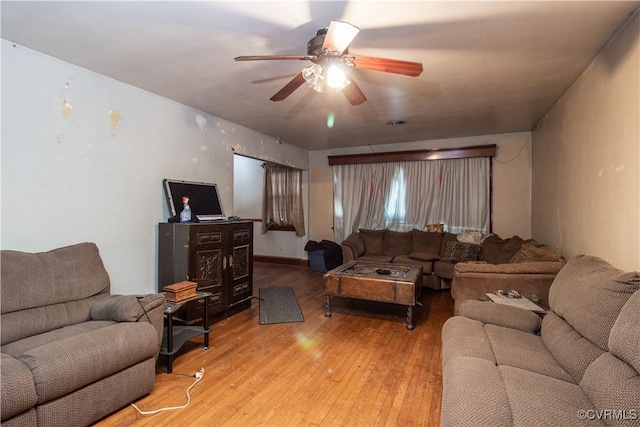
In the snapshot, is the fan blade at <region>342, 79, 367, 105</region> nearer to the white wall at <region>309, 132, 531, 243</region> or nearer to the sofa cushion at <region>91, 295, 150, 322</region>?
the sofa cushion at <region>91, 295, 150, 322</region>

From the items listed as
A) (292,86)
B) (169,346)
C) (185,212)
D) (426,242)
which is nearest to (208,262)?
(185,212)

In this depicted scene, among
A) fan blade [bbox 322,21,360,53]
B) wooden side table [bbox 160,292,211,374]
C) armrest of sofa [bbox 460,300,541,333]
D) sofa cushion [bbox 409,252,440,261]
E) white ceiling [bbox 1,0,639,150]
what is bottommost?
wooden side table [bbox 160,292,211,374]

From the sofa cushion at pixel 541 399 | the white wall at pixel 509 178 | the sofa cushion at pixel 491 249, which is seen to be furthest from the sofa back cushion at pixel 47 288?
the white wall at pixel 509 178

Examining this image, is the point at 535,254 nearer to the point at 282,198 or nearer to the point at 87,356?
the point at 87,356

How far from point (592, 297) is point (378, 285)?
1891 mm

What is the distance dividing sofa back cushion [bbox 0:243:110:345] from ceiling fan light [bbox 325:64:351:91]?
88.9 inches

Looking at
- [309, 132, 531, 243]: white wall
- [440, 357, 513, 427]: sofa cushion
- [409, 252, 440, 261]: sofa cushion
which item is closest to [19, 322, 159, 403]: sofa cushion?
[440, 357, 513, 427]: sofa cushion

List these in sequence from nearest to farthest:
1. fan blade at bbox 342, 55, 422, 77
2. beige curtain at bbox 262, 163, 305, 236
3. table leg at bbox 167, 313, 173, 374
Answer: fan blade at bbox 342, 55, 422, 77, table leg at bbox 167, 313, 173, 374, beige curtain at bbox 262, 163, 305, 236

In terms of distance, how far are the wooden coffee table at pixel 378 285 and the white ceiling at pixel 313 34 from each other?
1.92 m

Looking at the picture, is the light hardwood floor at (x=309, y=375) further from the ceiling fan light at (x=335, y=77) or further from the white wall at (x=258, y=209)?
the white wall at (x=258, y=209)

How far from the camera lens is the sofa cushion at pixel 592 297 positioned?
147cm

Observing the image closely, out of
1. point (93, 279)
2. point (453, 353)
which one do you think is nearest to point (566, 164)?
point (453, 353)

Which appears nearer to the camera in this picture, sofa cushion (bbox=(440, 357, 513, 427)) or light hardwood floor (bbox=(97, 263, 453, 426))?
sofa cushion (bbox=(440, 357, 513, 427))

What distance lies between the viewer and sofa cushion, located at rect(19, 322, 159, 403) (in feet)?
5.16
